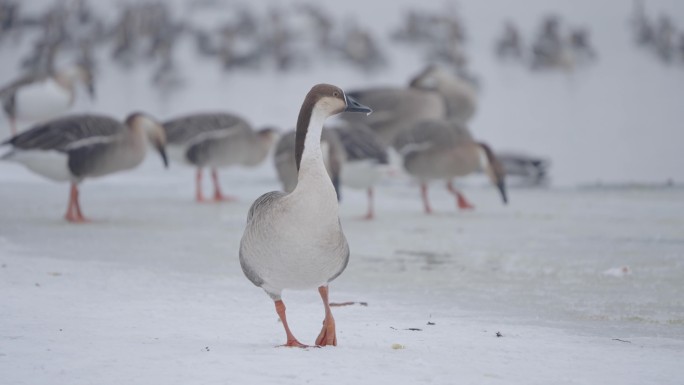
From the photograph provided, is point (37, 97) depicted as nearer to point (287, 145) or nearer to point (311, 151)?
point (287, 145)

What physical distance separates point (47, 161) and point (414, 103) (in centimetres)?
572

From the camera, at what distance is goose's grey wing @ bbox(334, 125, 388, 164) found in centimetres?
1009

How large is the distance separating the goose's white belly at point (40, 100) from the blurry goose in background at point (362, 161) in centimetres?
597

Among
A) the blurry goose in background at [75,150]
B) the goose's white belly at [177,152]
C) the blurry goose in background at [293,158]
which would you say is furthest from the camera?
the goose's white belly at [177,152]

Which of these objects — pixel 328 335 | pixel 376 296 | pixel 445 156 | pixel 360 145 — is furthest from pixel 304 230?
pixel 445 156

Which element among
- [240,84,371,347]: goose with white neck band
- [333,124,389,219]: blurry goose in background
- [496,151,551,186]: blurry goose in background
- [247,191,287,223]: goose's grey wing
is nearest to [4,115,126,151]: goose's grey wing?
[333,124,389,219]: blurry goose in background

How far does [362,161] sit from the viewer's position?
10039 mm

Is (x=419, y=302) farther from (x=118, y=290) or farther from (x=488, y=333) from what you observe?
(x=118, y=290)

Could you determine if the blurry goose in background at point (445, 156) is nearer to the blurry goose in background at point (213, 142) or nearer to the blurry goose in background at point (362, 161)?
the blurry goose in background at point (362, 161)

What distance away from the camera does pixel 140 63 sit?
16.8 metres

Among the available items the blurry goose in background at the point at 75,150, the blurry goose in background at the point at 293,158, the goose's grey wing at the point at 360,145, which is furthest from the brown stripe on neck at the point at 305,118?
the goose's grey wing at the point at 360,145

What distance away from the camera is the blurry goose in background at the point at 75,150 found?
9.33 m

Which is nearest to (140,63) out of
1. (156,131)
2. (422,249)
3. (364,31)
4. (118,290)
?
(364,31)

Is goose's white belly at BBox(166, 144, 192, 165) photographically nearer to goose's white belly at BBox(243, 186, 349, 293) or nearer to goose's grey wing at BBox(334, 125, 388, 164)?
goose's grey wing at BBox(334, 125, 388, 164)
